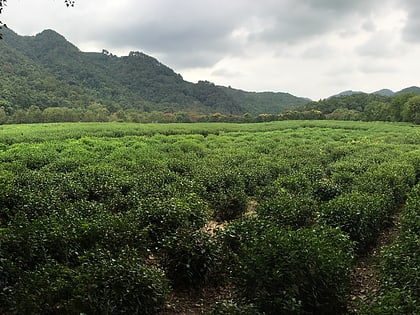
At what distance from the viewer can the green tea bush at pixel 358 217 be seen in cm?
946

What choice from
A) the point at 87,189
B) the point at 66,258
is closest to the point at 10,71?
the point at 87,189

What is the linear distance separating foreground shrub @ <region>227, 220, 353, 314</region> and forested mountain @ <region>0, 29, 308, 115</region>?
297 ft

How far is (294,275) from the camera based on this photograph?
602 centimetres

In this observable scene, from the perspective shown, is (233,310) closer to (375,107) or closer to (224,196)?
(224,196)

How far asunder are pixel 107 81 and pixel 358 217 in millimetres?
131255

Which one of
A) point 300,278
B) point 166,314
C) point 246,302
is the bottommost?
point 166,314

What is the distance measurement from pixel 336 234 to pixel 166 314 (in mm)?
3728

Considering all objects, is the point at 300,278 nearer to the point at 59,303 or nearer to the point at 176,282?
the point at 176,282

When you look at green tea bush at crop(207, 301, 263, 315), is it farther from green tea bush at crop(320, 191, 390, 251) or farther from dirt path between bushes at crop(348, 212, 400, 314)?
green tea bush at crop(320, 191, 390, 251)

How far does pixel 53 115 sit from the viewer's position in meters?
63.8

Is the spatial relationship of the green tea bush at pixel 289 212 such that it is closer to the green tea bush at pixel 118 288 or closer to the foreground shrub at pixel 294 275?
the foreground shrub at pixel 294 275

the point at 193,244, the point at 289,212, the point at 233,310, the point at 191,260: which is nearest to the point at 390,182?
the point at 289,212

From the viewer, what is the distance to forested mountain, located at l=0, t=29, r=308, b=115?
325 feet

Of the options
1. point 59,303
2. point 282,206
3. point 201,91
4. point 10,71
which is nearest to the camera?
point 59,303
